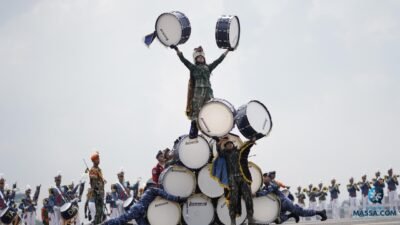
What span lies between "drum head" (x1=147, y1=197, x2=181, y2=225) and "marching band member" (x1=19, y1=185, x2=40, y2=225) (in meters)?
16.6

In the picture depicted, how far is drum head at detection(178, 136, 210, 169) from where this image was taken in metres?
11.0

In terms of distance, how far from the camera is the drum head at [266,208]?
11141 millimetres

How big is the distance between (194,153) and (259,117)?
171 centimetres

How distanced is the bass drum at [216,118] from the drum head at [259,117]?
385 mm

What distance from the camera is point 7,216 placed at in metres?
18.4

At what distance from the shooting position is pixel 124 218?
1096 cm

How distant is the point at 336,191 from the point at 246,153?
22575 mm

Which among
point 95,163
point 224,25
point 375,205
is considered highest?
point 224,25

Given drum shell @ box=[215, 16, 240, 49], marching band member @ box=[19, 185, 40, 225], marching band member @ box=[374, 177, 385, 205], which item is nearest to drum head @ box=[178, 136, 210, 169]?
drum shell @ box=[215, 16, 240, 49]

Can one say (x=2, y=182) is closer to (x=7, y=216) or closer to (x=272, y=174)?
(x=7, y=216)

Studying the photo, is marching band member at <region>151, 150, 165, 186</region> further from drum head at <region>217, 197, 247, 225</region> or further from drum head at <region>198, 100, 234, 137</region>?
drum head at <region>198, 100, 234, 137</region>

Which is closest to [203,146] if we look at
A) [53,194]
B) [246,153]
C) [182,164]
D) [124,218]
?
[182,164]

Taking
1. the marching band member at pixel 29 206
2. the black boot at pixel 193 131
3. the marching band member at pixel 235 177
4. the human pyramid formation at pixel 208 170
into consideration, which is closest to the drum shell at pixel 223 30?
the human pyramid formation at pixel 208 170

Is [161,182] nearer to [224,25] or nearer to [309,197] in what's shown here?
[224,25]
